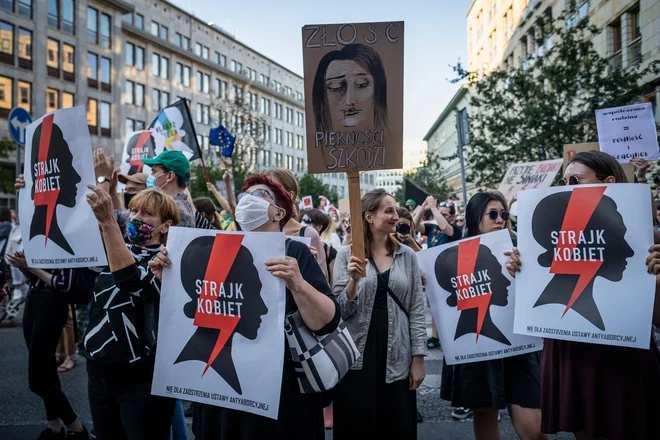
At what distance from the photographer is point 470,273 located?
11.2 ft

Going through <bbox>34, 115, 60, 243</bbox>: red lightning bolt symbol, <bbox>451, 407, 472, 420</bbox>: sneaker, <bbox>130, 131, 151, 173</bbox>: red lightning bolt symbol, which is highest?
<bbox>130, 131, 151, 173</bbox>: red lightning bolt symbol

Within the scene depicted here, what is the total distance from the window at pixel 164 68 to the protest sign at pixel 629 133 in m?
50.9

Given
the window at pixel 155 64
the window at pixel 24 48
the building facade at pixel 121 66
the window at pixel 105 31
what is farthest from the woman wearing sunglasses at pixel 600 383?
the window at pixel 155 64

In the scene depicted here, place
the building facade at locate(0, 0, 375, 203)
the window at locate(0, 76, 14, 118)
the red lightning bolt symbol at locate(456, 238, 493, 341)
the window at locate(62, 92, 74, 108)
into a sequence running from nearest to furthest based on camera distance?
the red lightning bolt symbol at locate(456, 238, 493, 341), the window at locate(0, 76, 14, 118), the building facade at locate(0, 0, 375, 203), the window at locate(62, 92, 74, 108)

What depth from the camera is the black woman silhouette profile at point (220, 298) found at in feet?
7.80

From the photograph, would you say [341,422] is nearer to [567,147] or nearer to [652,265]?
[652,265]

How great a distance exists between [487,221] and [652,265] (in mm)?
1479

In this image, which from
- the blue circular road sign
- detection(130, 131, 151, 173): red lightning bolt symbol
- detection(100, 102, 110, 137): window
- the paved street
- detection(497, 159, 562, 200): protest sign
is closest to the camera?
the paved street

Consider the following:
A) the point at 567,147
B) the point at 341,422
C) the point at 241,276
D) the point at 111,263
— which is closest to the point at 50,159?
the point at 111,263

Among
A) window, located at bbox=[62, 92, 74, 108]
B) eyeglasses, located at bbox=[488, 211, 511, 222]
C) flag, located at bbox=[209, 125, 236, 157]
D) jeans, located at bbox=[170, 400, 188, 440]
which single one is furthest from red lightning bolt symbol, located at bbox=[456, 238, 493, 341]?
window, located at bbox=[62, 92, 74, 108]

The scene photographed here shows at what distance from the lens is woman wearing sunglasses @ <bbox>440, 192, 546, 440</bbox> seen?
10.7ft

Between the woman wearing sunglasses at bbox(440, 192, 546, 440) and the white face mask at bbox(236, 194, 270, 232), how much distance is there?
1.84m

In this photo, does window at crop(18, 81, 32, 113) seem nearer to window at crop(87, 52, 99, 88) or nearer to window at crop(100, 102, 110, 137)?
window at crop(87, 52, 99, 88)

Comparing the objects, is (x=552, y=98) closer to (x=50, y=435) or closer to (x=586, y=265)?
(x=586, y=265)
